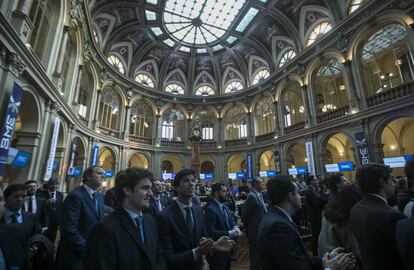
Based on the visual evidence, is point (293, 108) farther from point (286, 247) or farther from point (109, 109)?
point (286, 247)

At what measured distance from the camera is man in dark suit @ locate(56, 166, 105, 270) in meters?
2.49

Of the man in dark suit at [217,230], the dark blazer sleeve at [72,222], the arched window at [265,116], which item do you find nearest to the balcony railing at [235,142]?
the arched window at [265,116]

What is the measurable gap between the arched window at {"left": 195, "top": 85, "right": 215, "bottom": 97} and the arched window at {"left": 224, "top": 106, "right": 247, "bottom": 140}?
141 inches

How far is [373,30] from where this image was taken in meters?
12.2

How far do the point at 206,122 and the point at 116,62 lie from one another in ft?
35.3

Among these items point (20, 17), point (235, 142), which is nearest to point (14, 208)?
point (20, 17)

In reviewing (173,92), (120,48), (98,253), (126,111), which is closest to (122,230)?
(98,253)

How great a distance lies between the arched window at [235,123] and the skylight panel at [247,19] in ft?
25.4

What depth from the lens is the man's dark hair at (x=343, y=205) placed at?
2182 millimetres

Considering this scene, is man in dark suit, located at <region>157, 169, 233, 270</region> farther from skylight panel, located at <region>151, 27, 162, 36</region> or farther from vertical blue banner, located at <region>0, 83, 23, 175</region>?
skylight panel, located at <region>151, 27, 162, 36</region>

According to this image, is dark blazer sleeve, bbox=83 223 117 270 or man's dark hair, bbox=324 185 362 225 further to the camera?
man's dark hair, bbox=324 185 362 225

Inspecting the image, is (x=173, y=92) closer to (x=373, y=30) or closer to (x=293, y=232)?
(x=373, y=30)

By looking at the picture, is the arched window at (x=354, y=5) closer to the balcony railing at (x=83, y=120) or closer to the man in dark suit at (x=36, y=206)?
the man in dark suit at (x=36, y=206)

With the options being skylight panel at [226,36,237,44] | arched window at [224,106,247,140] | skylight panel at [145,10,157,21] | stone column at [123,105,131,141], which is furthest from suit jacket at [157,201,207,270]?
skylight panel at [226,36,237,44]
